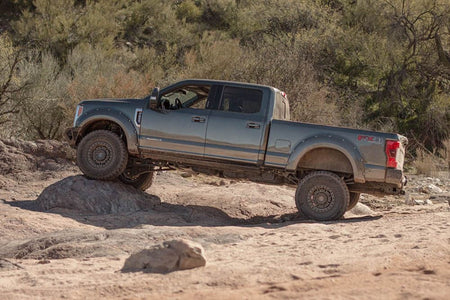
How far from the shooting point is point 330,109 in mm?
18625

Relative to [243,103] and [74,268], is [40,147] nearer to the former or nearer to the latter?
[243,103]

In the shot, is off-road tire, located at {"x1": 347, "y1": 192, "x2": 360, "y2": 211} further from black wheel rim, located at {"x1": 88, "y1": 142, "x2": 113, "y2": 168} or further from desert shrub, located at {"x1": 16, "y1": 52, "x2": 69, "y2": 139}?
desert shrub, located at {"x1": 16, "y1": 52, "x2": 69, "y2": 139}

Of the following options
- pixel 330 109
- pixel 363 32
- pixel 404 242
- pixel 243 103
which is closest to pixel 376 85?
pixel 363 32

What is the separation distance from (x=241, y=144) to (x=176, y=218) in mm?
1476

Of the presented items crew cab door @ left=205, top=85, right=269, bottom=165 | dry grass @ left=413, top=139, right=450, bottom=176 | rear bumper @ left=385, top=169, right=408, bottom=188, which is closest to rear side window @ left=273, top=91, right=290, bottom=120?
crew cab door @ left=205, top=85, right=269, bottom=165

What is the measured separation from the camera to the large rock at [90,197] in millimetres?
10398

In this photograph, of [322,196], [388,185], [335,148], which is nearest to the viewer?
[335,148]

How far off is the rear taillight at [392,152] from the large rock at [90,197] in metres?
3.77

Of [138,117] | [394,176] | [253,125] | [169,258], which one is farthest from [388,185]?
[169,258]

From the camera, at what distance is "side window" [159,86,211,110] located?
10797 millimetres

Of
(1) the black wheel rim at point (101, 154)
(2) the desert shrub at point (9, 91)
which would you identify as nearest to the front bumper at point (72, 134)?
(1) the black wheel rim at point (101, 154)

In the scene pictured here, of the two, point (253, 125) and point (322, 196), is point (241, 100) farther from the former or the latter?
point (322, 196)

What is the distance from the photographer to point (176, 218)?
10.3m

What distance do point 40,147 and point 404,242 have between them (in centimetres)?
796
